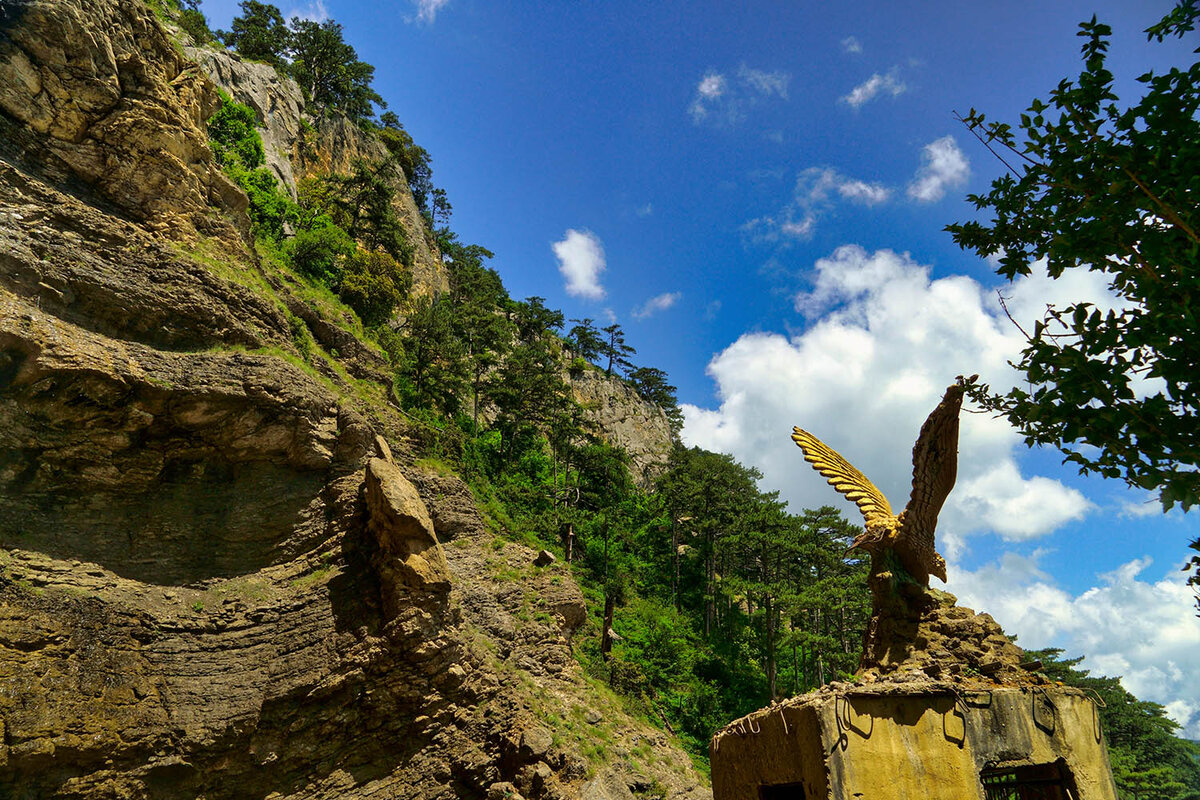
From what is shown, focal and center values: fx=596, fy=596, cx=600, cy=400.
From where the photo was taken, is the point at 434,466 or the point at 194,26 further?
the point at 194,26

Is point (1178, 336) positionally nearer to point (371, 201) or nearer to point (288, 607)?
point (288, 607)

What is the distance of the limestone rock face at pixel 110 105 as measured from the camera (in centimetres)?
1255

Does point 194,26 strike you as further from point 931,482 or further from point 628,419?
point 628,419

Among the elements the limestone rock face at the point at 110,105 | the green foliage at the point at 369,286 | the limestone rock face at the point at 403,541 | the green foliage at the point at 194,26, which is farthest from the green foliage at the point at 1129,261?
the green foliage at the point at 194,26

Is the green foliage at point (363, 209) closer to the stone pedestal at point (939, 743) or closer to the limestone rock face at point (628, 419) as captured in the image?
the limestone rock face at point (628, 419)

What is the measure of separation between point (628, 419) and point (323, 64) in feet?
131

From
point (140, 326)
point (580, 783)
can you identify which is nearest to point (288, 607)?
point (140, 326)

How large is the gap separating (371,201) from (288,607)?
27.4m

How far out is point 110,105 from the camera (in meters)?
13.8

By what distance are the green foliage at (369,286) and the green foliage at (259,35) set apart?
16463 millimetres

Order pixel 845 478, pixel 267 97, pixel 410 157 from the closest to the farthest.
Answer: pixel 845 478, pixel 267 97, pixel 410 157

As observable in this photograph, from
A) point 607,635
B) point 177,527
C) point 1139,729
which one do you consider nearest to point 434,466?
point 177,527

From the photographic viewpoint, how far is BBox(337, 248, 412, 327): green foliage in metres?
29.2

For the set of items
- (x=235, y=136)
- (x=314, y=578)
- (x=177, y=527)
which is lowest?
(x=314, y=578)
